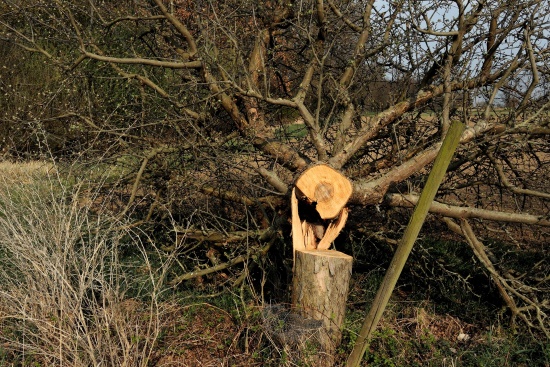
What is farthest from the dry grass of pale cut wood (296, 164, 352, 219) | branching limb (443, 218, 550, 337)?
branching limb (443, 218, 550, 337)

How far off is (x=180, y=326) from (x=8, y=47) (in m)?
10.4

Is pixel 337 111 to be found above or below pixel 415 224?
above

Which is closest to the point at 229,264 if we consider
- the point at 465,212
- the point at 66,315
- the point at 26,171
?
the point at 66,315

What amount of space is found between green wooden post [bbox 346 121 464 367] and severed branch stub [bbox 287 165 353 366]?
408 mm

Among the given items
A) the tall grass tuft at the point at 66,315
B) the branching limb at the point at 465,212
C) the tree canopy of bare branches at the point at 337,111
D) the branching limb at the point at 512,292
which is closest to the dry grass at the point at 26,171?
the tree canopy of bare branches at the point at 337,111

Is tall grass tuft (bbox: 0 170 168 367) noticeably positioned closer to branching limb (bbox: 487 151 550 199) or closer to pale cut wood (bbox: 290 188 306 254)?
pale cut wood (bbox: 290 188 306 254)

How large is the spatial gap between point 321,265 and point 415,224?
33.8 inches

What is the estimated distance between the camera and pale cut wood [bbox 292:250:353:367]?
3.87 metres

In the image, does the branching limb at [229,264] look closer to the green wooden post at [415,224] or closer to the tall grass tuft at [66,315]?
the tall grass tuft at [66,315]

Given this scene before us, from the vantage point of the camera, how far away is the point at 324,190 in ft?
13.5

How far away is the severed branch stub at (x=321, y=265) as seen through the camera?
386cm

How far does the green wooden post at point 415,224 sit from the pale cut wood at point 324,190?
2.88 ft

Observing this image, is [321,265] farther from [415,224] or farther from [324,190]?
[415,224]

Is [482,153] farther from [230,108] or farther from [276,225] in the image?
[230,108]
